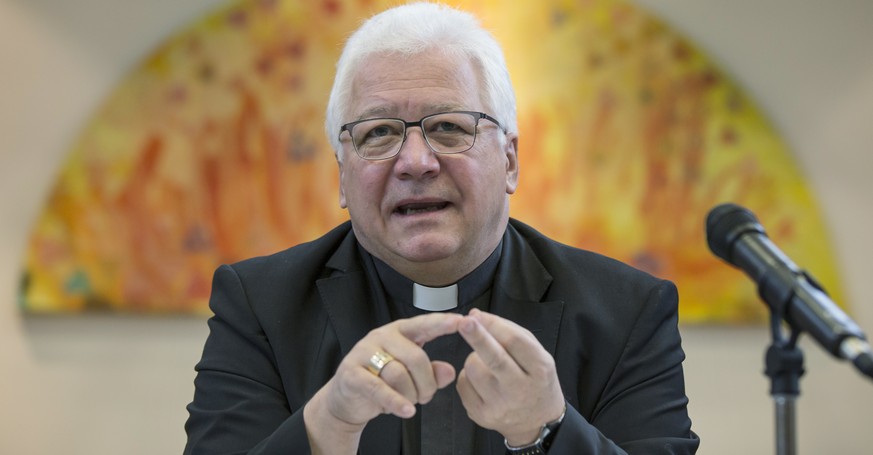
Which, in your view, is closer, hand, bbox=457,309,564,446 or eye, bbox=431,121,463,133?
hand, bbox=457,309,564,446

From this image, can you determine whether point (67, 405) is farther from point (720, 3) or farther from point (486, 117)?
point (720, 3)

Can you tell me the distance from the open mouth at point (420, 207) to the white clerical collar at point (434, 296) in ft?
0.89

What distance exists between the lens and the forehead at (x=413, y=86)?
7.02 ft

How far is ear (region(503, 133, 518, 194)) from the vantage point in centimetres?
233

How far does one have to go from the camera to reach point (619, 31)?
377 cm

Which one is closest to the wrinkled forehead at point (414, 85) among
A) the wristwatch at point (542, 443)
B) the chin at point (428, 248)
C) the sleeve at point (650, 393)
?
the chin at point (428, 248)

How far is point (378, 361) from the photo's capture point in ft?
5.49

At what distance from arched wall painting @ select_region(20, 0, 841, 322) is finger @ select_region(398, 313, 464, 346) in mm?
2105

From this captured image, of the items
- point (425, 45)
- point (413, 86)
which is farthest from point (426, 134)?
point (425, 45)

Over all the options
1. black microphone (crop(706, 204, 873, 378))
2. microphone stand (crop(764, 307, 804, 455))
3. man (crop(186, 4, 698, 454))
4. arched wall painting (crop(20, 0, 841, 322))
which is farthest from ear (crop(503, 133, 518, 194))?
arched wall painting (crop(20, 0, 841, 322))

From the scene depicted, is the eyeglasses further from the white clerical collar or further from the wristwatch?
the wristwatch

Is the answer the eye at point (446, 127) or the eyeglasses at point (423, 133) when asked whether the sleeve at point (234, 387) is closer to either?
the eyeglasses at point (423, 133)

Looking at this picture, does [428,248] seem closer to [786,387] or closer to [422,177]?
[422,177]

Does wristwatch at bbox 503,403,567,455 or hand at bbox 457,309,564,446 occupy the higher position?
hand at bbox 457,309,564,446
